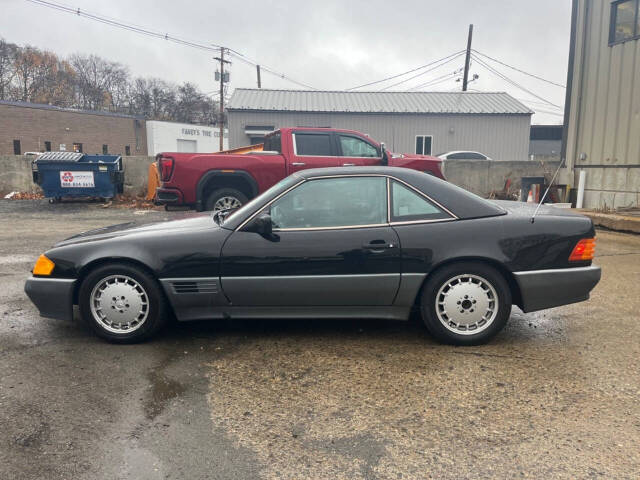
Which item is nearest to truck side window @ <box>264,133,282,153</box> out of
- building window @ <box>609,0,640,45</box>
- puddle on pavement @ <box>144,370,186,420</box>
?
puddle on pavement @ <box>144,370,186,420</box>

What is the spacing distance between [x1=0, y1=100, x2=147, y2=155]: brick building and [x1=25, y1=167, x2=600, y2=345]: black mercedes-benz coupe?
44859 millimetres

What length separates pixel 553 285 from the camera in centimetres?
357

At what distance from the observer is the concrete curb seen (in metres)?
9.09

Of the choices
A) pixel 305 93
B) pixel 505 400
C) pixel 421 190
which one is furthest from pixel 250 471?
pixel 305 93

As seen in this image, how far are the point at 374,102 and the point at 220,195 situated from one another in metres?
19.8

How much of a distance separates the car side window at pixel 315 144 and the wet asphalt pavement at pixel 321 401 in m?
6.21

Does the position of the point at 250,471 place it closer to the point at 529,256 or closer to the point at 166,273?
the point at 166,273

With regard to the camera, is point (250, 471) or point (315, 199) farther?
point (315, 199)

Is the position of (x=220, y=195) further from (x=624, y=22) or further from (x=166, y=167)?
(x=624, y=22)

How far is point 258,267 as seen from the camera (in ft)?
11.6

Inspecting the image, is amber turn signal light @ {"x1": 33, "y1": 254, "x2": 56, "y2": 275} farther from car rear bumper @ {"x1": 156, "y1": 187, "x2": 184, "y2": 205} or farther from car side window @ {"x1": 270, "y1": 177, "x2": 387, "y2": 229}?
car rear bumper @ {"x1": 156, "y1": 187, "x2": 184, "y2": 205}

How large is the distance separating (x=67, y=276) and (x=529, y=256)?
340 cm

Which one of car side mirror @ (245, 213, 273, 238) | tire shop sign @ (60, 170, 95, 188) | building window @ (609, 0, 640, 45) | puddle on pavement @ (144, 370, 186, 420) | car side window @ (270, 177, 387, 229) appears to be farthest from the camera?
tire shop sign @ (60, 170, 95, 188)

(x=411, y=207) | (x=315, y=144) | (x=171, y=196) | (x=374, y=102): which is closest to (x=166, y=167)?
(x=171, y=196)
